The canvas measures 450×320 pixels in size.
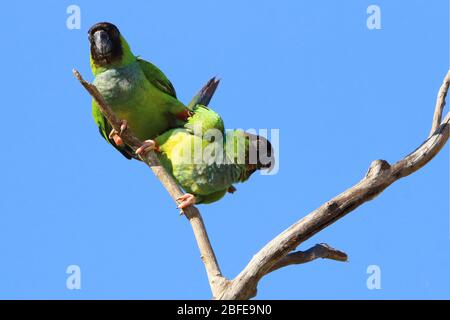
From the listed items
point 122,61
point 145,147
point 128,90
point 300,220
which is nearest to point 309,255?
point 300,220

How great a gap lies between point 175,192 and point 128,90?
1348mm

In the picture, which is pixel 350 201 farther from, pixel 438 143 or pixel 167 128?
pixel 167 128

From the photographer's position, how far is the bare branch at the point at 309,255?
7.31m

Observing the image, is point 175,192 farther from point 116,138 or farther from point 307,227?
point 307,227

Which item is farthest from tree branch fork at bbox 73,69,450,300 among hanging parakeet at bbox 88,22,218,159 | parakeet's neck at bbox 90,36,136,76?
parakeet's neck at bbox 90,36,136,76

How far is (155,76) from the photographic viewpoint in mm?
8383

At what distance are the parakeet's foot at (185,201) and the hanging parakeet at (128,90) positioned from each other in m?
1.03

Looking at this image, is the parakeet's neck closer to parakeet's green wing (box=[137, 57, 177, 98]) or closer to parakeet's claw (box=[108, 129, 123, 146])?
parakeet's green wing (box=[137, 57, 177, 98])

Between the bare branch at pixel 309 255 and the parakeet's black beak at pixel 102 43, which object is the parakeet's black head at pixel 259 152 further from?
the parakeet's black beak at pixel 102 43

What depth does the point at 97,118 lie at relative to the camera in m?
8.24

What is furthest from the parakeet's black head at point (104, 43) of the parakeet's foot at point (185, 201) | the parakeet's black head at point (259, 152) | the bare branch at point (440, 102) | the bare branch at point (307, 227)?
the bare branch at point (440, 102)

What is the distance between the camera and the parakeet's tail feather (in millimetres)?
8826
